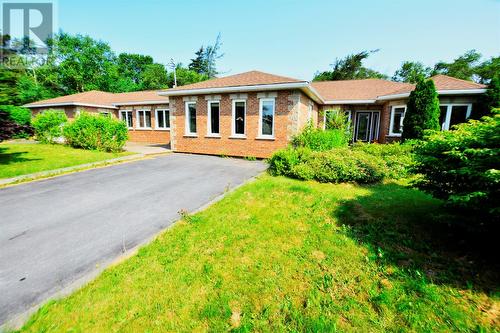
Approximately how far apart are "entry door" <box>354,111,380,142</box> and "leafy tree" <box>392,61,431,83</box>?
3107cm

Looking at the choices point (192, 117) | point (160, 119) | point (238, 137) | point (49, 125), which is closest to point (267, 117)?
point (238, 137)

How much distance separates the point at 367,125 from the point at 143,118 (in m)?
20.4

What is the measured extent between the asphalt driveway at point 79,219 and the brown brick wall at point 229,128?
372 cm

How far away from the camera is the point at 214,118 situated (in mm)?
13789

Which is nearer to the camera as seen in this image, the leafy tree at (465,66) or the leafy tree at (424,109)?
the leafy tree at (424,109)

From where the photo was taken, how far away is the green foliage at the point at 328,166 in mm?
7664

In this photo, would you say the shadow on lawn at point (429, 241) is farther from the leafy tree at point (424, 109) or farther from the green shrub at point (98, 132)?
the green shrub at point (98, 132)

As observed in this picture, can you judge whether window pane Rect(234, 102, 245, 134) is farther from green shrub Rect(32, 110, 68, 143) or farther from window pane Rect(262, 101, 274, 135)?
green shrub Rect(32, 110, 68, 143)

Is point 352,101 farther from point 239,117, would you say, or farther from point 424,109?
point 239,117

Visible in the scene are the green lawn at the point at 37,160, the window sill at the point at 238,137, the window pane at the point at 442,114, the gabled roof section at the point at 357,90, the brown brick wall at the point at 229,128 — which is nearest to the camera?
the green lawn at the point at 37,160

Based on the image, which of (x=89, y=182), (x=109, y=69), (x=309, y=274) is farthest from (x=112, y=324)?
(x=109, y=69)

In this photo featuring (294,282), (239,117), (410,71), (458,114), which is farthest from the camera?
(410,71)

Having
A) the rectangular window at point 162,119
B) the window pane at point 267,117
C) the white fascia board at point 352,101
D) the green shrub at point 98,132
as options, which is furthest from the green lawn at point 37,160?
the white fascia board at point 352,101

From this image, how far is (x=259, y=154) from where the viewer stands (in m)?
12.8
